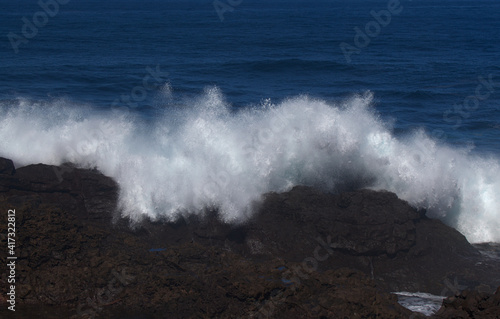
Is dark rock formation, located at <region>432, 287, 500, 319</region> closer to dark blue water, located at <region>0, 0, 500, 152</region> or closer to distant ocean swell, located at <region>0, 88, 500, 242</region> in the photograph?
distant ocean swell, located at <region>0, 88, 500, 242</region>

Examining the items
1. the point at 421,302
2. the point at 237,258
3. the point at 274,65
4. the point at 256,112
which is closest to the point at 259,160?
the point at 256,112

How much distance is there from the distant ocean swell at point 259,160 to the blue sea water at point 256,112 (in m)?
0.04

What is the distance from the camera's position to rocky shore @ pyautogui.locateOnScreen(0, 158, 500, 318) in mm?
8891

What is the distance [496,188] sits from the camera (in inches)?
594

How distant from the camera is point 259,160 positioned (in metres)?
13.7

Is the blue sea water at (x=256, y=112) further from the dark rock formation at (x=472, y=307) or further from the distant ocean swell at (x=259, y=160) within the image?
the dark rock formation at (x=472, y=307)

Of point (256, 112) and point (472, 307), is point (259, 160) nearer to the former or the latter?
point (256, 112)

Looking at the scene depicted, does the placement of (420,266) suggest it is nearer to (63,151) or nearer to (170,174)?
(170,174)

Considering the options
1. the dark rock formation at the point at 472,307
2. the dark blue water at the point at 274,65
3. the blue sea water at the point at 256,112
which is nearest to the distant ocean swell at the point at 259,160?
the blue sea water at the point at 256,112

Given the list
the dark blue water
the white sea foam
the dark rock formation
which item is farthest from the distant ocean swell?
the dark blue water

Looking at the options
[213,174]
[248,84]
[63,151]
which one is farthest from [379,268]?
[248,84]

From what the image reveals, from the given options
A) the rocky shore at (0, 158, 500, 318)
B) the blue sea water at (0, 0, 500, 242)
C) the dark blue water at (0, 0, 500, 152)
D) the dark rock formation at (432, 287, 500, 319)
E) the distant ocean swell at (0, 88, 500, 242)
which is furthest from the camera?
the dark blue water at (0, 0, 500, 152)

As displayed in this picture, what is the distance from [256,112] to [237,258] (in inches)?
241

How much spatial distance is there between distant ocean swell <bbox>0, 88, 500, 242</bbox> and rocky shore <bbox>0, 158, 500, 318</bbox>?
766 mm
